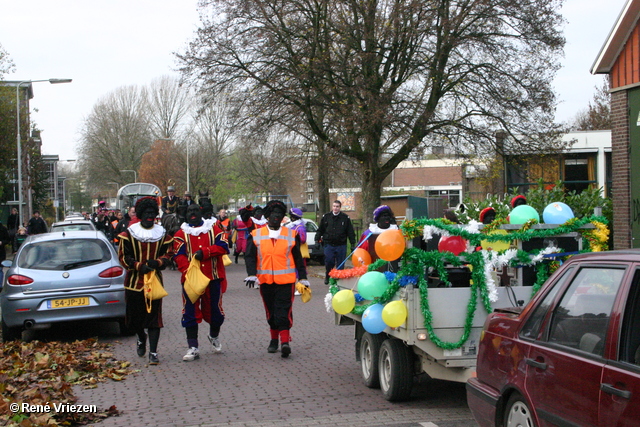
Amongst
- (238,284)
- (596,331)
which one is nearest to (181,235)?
(596,331)

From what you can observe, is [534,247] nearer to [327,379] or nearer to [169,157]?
[327,379]

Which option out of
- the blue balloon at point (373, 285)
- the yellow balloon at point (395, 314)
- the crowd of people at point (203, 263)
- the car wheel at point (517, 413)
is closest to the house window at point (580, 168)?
the crowd of people at point (203, 263)

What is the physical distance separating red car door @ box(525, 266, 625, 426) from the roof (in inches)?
482

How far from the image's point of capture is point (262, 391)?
6.99 meters

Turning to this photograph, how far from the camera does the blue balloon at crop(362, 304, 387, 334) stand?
6.35 m

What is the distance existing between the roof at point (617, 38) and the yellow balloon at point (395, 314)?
1110 cm

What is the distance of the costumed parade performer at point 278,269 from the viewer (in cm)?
859

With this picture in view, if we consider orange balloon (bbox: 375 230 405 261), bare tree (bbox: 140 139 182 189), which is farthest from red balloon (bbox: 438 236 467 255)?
bare tree (bbox: 140 139 182 189)

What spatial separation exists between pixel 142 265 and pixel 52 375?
1.60 metres

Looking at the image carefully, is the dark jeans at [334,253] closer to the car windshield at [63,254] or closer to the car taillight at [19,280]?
the car windshield at [63,254]

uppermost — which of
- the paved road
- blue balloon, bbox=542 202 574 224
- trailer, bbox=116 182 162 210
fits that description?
trailer, bbox=116 182 162 210

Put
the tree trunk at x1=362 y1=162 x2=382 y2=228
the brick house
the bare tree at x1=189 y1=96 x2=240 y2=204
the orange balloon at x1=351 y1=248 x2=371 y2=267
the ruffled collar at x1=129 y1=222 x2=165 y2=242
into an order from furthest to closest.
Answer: the bare tree at x1=189 y1=96 x2=240 y2=204
the tree trunk at x1=362 y1=162 x2=382 y2=228
the brick house
the ruffled collar at x1=129 y1=222 x2=165 y2=242
the orange balloon at x1=351 y1=248 x2=371 y2=267

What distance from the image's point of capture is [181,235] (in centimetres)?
875

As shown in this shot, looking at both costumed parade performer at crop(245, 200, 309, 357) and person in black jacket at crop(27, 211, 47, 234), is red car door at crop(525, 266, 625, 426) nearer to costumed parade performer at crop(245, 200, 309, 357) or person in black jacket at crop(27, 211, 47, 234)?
costumed parade performer at crop(245, 200, 309, 357)
